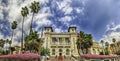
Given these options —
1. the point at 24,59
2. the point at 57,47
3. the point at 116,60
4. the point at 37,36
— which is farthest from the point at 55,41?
the point at 24,59

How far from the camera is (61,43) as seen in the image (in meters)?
85.5

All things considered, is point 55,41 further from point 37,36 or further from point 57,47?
point 37,36

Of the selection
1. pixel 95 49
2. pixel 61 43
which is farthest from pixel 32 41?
pixel 95 49

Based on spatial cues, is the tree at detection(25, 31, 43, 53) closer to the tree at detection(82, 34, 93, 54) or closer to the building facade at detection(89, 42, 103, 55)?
the tree at detection(82, 34, 93, 54)

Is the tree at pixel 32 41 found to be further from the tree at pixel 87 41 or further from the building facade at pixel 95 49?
the building facade at pixel 95 49

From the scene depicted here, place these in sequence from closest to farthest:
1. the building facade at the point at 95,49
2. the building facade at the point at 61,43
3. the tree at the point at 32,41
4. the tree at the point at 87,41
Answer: the tree at the point at 32,41, the tree at the point at 87,41, the building facade at the point at 61,43, the building facade at the point at 95,49

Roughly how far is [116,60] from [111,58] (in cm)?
260

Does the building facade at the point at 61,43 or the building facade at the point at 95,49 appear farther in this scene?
the building facade at the point at 95,49

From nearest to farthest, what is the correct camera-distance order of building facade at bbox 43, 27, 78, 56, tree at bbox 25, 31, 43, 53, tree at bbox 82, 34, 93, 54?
tree at bbox 25, 31, 43, 53 → tree at bbox 82, 34, 93, 54 → building facade at bbox 43, 27, 78, 56

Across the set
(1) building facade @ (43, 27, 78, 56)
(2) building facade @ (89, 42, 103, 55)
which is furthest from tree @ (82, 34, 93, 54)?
(2) building facade @ (89, 42, 103, 55)

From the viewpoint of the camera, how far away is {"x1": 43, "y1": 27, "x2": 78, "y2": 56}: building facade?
8488 cm

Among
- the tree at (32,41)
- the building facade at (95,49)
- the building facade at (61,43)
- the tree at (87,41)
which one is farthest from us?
the building facade at (95,49)

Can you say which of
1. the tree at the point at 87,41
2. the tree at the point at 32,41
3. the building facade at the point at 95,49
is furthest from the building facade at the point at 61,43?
the tree at the point at 32,41

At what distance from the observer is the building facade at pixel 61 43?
8488 centimetres
